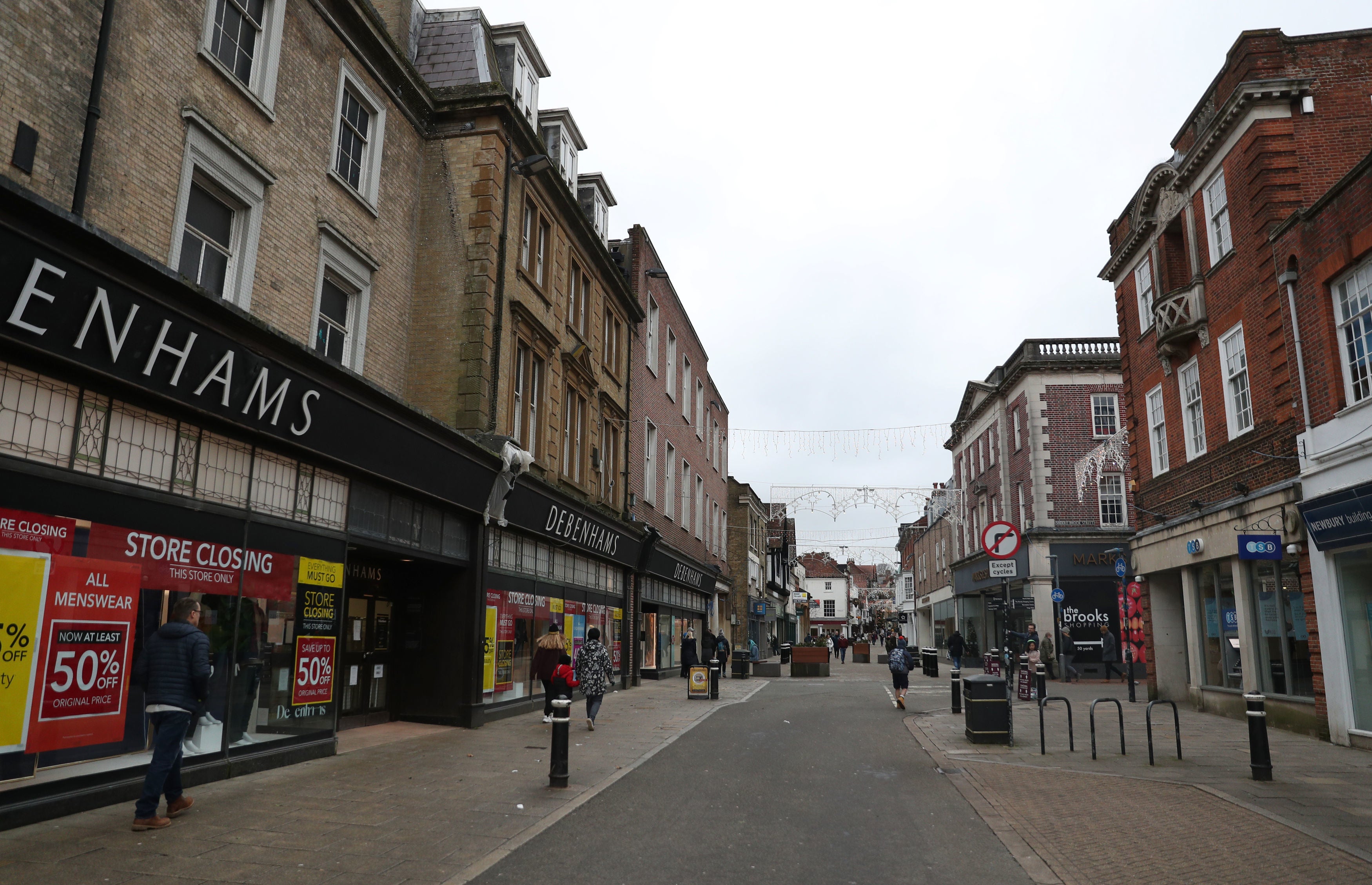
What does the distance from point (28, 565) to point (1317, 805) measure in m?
11.7

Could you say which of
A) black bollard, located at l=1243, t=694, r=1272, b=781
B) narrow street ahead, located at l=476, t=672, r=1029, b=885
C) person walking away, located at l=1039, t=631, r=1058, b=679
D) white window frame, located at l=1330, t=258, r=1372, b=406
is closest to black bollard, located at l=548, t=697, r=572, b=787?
narrow street ahead, located at l=476, t=672, r=1029, b=885

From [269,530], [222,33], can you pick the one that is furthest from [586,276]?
[269,530]

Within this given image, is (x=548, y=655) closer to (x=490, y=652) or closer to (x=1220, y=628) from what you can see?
(x=490, y=652)

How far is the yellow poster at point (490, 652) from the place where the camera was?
15.0 meters

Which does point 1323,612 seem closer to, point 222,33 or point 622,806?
point 622,806

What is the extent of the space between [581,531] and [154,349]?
12.5m

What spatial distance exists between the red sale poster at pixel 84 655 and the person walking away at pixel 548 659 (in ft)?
23.5

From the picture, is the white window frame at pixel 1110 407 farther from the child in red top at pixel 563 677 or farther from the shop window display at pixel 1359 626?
the child in red top at pixel 563 677

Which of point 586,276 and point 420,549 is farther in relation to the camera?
point 586,276

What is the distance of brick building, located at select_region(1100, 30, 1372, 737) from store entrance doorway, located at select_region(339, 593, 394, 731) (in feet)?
46.8

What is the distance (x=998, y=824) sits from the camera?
8.04 metres

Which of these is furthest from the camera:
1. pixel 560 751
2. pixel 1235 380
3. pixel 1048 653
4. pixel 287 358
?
pixel 1048 653

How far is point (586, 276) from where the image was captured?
22500 mm

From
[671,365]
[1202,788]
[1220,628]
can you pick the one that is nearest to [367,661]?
[1202,788]
